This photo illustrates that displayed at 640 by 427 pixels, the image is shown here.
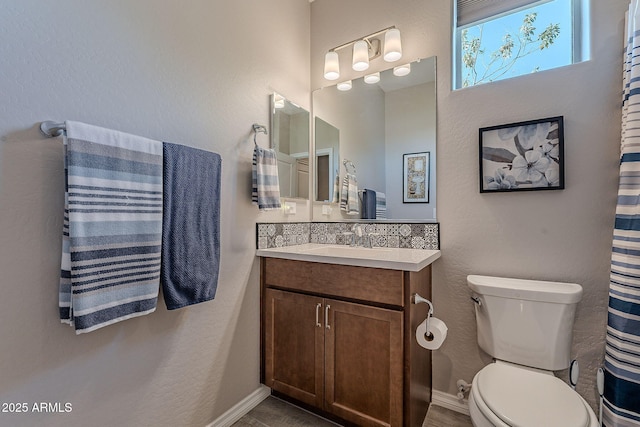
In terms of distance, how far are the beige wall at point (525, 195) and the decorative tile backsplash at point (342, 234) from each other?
111mm

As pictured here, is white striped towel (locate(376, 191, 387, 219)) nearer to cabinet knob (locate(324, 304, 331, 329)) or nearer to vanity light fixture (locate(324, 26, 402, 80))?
cabinet knob (locate(324, 304, 331, 329))

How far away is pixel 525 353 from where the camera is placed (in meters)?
1.34

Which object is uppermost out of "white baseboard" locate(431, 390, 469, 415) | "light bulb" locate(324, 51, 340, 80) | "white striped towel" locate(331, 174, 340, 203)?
"light bulb" locate(324, 51, 340, 80)

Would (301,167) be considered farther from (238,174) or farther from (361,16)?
(361,16)

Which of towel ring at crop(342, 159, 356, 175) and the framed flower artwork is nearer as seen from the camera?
the framed flower artwork

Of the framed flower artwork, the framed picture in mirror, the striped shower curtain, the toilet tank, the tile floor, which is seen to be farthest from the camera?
the framed picture in mirror

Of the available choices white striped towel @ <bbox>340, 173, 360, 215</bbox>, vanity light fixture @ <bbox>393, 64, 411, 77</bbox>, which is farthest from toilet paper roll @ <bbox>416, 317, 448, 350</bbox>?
vanity light fixture @ <bbox>393, 64, 411, 77</bbox>

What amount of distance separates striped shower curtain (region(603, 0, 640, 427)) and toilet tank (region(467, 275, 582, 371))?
0.14 m

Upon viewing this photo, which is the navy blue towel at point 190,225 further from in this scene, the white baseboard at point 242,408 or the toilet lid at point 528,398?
the toilet lid at point 528,398

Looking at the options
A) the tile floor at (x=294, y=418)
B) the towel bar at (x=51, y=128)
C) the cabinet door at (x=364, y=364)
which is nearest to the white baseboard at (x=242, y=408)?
the tile floor at (x=294, y=418)

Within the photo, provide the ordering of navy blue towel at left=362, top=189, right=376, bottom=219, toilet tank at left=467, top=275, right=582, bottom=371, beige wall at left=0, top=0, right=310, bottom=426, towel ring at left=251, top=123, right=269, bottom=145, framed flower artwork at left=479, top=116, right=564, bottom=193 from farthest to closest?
navy blue towel at left=362, top=189, right=376, bottom=219 → towel ring at left=251, top=123, right=269, bottom=145 → framed flower artwork at left=479, top=116, right=564, bottom=193 → toilet tank at left=467, top=275, right=582, bottom=371 → beige wall at left=0, top=0, right=310, bottom=426

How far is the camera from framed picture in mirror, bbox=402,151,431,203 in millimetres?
1812

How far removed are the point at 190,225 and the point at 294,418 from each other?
1.21 meters

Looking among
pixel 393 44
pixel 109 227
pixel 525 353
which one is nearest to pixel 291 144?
pixel 393 44
